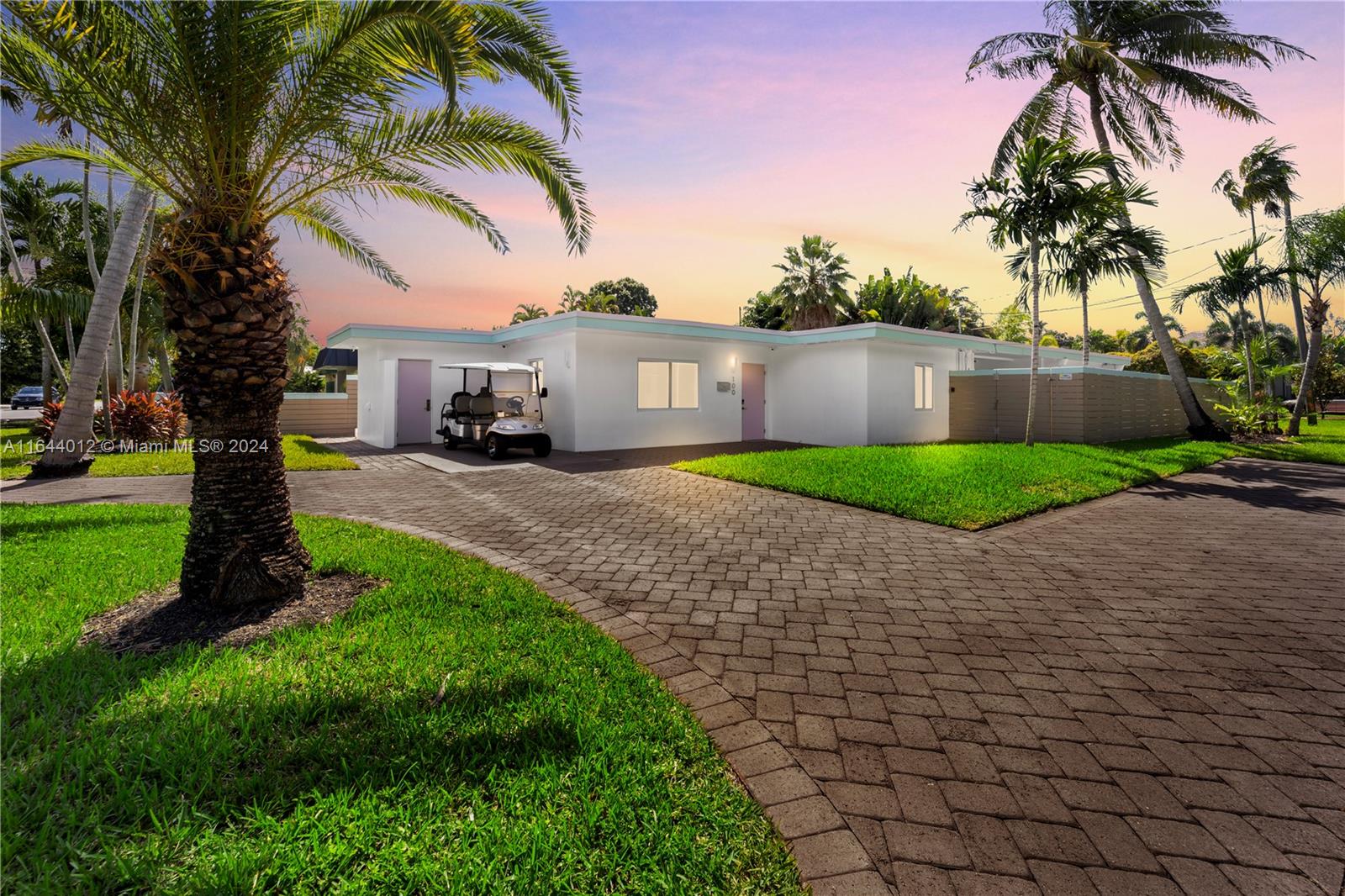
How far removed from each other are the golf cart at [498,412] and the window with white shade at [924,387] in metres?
10.6

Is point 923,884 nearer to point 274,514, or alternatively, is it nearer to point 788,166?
point 274,514

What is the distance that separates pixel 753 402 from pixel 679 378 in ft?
9.46

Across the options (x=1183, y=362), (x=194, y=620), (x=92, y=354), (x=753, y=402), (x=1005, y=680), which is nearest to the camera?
(x=1005, y=680)

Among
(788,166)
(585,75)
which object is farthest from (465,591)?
(788,166)

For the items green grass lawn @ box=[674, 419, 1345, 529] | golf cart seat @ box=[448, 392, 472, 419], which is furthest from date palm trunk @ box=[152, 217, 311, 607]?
golf cart seat @ box=[448, 392, 472, 419]

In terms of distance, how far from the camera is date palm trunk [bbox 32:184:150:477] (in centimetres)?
953

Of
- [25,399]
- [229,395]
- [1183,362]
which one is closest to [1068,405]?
[229,395]

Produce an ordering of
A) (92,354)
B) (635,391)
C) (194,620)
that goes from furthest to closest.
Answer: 1. (635,391)
2. (92,354)
3. (194,620)

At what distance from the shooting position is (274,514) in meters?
3.97

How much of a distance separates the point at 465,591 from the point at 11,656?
2.25 meters

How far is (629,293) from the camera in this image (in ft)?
178

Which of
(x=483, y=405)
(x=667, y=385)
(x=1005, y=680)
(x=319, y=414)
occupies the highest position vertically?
(x=667, y=385)

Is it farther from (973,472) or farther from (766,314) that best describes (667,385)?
(766,314)

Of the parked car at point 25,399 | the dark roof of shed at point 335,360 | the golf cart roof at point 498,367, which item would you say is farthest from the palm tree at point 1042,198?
the parked car at point 25,399
